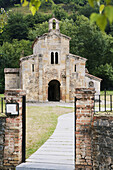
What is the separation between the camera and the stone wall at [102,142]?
567cm

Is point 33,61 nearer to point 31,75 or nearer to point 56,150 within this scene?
point 31,75

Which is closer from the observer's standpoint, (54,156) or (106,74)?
(54,156)

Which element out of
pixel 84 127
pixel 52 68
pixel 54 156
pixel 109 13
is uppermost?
pixel 52 68

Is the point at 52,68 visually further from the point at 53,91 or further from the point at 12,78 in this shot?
the point at 12,78

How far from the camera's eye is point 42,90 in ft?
86.3

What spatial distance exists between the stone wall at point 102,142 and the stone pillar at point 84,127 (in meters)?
0.14

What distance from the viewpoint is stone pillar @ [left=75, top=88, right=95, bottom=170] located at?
19.4 ft

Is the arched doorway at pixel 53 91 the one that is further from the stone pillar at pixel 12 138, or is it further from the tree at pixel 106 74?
the stone pillar at pixel 12 138

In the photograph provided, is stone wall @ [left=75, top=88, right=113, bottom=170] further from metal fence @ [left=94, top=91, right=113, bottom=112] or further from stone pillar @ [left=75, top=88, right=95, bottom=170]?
metal fence @ [left=94, top=91, right=113, bottom=112]

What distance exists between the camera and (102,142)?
19.1 ft

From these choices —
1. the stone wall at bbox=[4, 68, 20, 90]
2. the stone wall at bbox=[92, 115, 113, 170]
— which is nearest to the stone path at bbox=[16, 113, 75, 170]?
the stone wall at bbox=[92, 115, 113, 170]

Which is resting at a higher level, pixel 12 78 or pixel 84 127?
pixel 12 78

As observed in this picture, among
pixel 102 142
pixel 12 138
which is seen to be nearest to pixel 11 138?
pixel 12 138

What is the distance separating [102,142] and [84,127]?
0.63 metres
